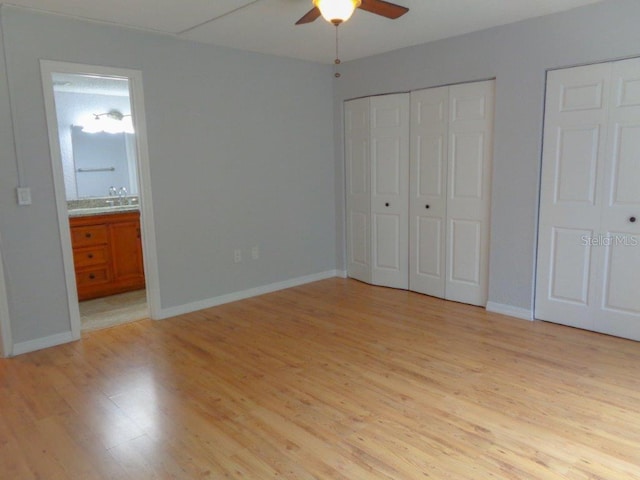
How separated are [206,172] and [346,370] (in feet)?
7.41

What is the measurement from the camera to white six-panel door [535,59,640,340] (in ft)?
A: 10.5

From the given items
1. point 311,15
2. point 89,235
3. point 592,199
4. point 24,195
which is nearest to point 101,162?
point 89,235

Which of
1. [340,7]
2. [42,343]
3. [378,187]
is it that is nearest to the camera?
[340,7]

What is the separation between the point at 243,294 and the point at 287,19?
2.56 meters

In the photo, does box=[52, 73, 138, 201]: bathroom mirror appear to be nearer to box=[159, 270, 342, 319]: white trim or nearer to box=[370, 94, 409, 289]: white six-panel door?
box=[159, 270, 342, 319]: white trim

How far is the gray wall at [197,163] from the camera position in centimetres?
320

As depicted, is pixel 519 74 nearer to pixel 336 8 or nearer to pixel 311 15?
pixel 311 15

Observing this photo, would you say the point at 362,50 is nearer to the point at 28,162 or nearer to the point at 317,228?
the point at 317,228

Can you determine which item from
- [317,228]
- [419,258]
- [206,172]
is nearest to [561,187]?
[419,258]

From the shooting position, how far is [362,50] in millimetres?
4367

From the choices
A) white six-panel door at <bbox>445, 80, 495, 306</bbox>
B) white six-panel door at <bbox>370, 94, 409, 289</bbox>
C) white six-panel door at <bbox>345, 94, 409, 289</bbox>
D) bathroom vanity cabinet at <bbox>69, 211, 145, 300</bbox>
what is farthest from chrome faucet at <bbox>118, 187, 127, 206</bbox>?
white six-panel door at <bbox>445, 80, 495, 306</bbox>

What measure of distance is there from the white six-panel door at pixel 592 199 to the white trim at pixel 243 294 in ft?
7.85

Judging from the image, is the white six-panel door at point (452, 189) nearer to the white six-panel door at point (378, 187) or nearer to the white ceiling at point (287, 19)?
the white six-panel door at point (378, 187)

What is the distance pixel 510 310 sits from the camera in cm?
392
